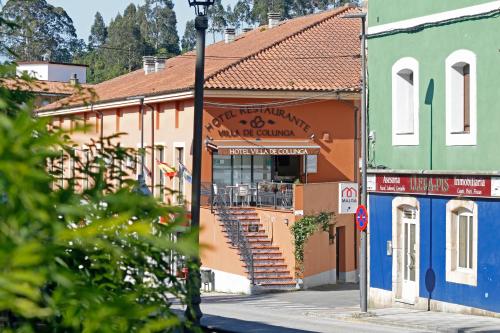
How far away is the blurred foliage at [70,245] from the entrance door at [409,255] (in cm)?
2296

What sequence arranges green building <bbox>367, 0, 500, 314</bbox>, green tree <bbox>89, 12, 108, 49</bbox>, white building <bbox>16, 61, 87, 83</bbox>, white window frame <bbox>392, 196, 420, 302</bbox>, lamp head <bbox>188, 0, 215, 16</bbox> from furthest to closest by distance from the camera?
green tree <bbox>89, 12, 108, 49</bbox>, white building <bbox>16, 61, 87, 83</bbox>, white window frame <bbox>392, 196, 420, 302</bbox>, green building <bbox>367, 0, 500, 314</bbox>, lamp head <bbox>188, 0, 215, 16</bbox>

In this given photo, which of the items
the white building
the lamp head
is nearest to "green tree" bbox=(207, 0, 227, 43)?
the white building

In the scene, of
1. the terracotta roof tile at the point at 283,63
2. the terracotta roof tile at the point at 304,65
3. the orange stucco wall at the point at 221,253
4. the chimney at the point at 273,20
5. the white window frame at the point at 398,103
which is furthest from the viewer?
the chimney at the point at 273,20

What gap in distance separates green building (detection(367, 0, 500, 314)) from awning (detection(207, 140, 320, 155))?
1254 centimetres

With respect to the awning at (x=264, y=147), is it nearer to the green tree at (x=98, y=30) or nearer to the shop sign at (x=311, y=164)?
the shop sign at (x=311, y=164)

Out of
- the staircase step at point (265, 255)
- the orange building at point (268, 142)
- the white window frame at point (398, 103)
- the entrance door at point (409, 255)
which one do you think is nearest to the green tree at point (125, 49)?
the orange building at point (268, 142)

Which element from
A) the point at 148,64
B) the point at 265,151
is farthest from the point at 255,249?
the point at 148,64

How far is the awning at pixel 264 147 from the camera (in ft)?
139

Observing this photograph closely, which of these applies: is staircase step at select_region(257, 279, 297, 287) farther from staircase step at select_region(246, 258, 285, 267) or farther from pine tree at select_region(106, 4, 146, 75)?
pine tree at select_region(106, 4, 146, 75)

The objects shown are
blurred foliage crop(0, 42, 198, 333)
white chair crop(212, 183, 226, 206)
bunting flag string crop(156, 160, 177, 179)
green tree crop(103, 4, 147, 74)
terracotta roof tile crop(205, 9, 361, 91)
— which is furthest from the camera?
green tree crop(103, 4, 147, 74)

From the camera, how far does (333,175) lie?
45.3 metres

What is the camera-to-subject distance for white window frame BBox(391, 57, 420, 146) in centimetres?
2836

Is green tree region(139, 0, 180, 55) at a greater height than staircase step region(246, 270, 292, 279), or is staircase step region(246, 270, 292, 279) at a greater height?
green tree region(139, 0, 180, 55)

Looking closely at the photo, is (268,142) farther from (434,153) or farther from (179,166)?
(434,153)
